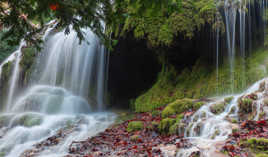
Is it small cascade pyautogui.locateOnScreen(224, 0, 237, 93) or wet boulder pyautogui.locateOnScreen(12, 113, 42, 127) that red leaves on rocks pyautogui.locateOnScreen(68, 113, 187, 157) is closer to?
wet boulder pyautogui.locateOnScreen(12, 113, 42, 127)

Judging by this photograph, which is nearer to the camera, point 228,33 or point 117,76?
point 228,33

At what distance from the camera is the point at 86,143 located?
5.00 m

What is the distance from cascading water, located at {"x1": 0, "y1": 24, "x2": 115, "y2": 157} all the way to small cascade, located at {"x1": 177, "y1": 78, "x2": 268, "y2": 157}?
3507 mm

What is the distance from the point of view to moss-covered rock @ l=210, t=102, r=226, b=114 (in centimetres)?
480

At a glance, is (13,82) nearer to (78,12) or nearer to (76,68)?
(76,68)

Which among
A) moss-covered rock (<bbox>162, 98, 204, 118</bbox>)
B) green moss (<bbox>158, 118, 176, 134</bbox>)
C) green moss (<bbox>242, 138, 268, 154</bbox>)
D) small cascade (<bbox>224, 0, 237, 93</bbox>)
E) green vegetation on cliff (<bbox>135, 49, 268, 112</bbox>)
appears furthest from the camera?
small cascade (<bbox>224, 0, 237, 93</bbox>)

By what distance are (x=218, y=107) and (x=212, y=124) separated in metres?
1.03

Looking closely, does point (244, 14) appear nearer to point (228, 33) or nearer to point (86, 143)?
point (228, 33)

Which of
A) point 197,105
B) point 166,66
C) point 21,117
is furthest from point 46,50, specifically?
point 197,105

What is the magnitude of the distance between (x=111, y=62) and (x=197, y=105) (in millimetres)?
8157

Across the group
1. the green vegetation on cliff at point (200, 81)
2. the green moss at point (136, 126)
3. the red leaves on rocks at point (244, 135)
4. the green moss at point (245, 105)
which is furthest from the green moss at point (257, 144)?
the green vegetation on cliff at point (200, 81)

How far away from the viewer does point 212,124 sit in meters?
4.04

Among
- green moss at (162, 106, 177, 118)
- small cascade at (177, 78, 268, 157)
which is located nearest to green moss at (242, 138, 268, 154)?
small cascade at (177, 78, 268, 157)

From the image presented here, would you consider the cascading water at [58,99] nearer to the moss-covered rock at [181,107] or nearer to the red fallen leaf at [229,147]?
the moss-covered rock at [181,107]
